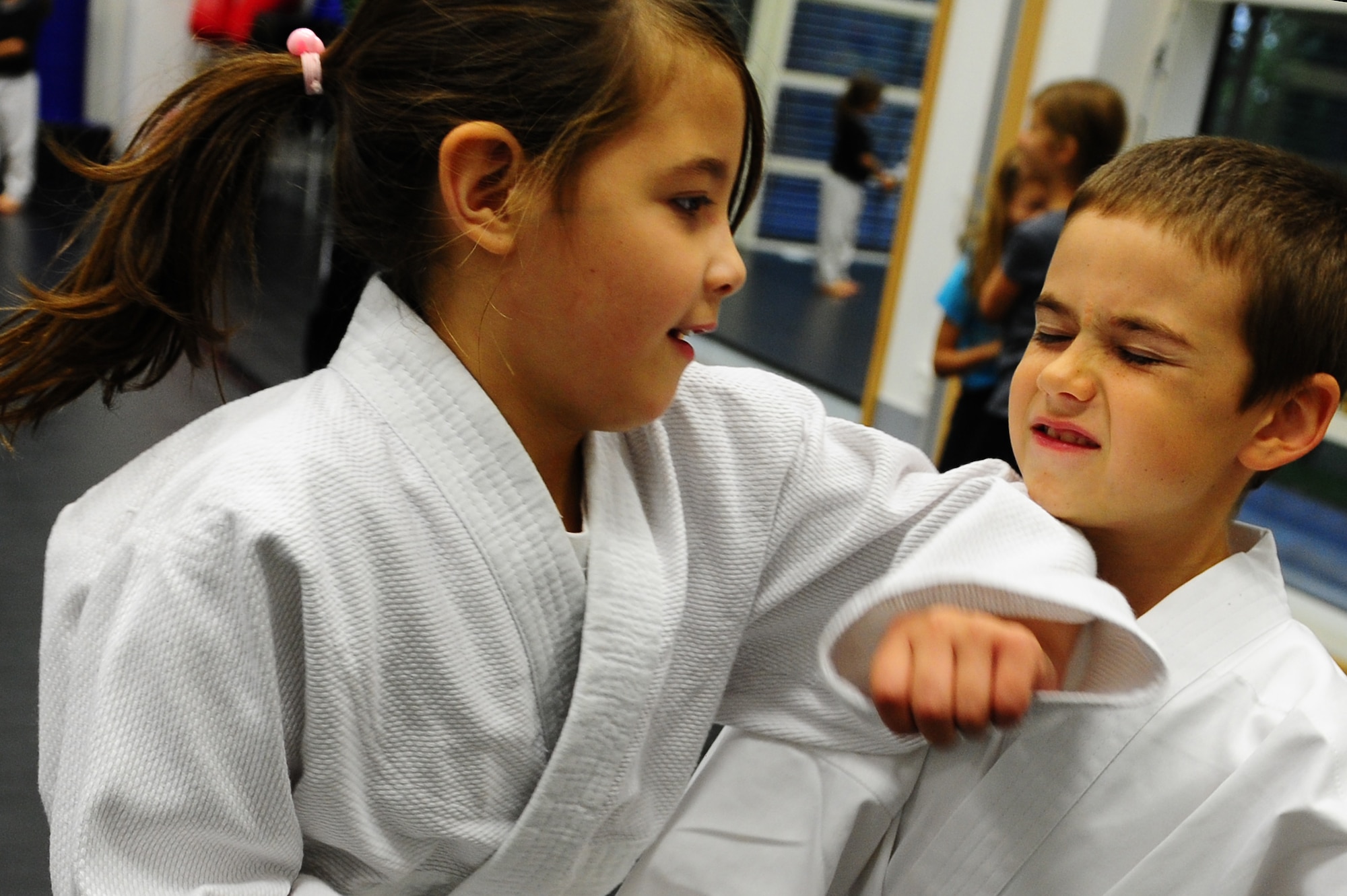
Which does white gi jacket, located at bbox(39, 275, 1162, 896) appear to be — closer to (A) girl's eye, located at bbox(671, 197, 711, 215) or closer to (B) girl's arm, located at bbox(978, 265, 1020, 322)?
(A) girl's eye, located at bbox(671, 197, 711, 215)

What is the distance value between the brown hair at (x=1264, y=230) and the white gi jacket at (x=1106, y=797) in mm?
172

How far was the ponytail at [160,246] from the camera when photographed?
104 cm

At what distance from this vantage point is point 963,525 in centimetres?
101

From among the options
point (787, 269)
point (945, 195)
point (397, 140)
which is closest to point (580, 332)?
point (397, 140)

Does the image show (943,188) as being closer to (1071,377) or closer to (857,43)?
(857,43)

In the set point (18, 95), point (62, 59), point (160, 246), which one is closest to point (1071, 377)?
point (160, 246)

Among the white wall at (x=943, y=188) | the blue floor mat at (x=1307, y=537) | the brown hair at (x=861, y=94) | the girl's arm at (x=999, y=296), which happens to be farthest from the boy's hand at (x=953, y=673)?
the brown hair at (x=861, y=94)

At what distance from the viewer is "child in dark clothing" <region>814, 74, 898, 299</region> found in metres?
7.14

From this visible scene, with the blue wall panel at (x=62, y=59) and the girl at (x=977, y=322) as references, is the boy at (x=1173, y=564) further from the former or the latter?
the blue wall panel at (x=62, y=59)

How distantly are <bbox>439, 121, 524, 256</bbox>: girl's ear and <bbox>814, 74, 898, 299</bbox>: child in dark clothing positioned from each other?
251 inches

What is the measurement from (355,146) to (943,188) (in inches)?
145

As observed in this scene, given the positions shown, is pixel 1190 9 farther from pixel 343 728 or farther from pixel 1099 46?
pixel 343 728

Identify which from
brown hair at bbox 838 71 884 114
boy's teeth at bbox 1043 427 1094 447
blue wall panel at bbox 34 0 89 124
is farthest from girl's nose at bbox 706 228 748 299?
blue wall panel at bbox 34 0 89 124

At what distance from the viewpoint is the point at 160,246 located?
3.42 feet
